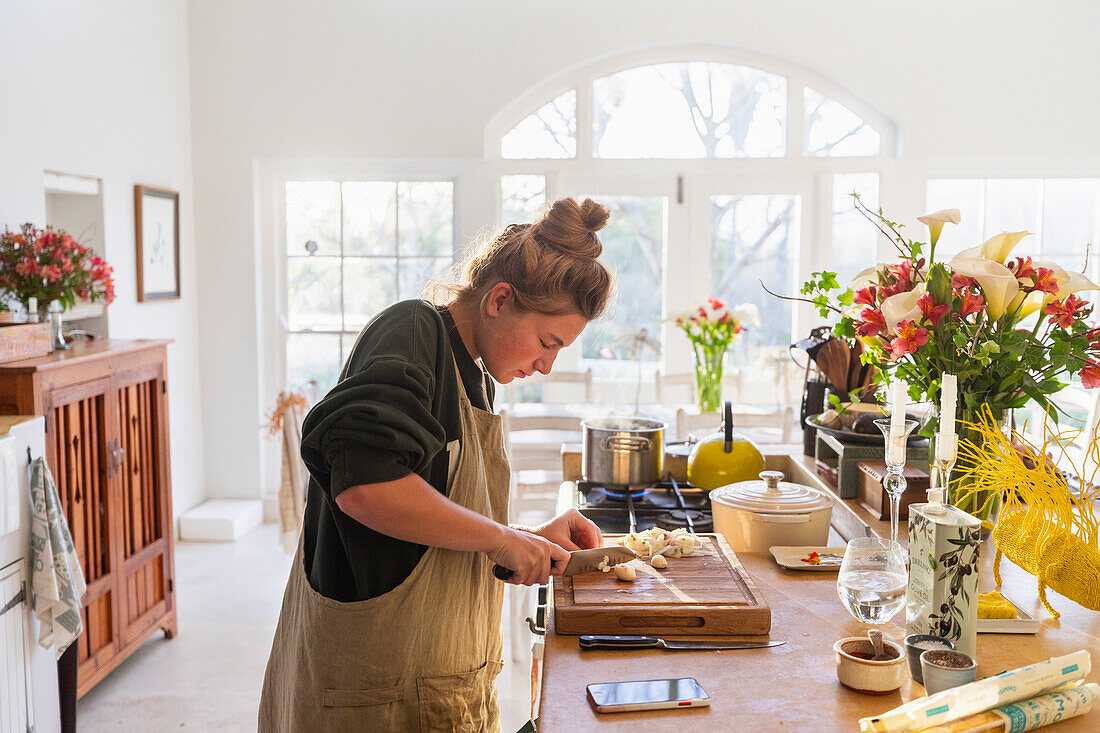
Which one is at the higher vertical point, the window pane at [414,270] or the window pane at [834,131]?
the window pane at [834,131]

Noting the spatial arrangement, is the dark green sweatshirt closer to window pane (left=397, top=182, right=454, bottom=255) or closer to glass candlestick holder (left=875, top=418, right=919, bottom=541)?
glass candlestick holder (left=875, top=418, right=919, bottom=541)

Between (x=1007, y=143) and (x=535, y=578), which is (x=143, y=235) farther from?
(x=1007, y=143)

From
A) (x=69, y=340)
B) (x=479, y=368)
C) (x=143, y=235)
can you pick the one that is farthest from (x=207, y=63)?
(x=479, y=368)

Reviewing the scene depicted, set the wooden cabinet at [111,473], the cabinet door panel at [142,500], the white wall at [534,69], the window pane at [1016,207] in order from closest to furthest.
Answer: the wooden cabinet at [111,473] < the cabinet door panel at [142,500] < the white wall at [534,69] < the window pane at [1016,207]

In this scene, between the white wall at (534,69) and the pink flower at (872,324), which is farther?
the white wall at (534,69)

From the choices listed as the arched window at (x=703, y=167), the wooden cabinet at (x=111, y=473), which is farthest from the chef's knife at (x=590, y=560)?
the arched window at (x=703, y=167)

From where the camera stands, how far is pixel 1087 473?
10.9 feet

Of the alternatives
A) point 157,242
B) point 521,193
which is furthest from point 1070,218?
point 157,242

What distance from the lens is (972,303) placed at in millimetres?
1754

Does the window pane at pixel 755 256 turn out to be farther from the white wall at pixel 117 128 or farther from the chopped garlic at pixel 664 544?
the chopped garlic at pixel 664 544

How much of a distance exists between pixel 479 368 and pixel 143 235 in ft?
12.2

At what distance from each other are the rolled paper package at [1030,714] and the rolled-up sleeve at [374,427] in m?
0.75

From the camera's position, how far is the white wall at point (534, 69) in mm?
5188

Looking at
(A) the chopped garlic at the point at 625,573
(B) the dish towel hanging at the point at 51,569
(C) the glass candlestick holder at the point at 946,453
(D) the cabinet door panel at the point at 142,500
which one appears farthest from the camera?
(D) the cabinet door panel at the point at 142,500
